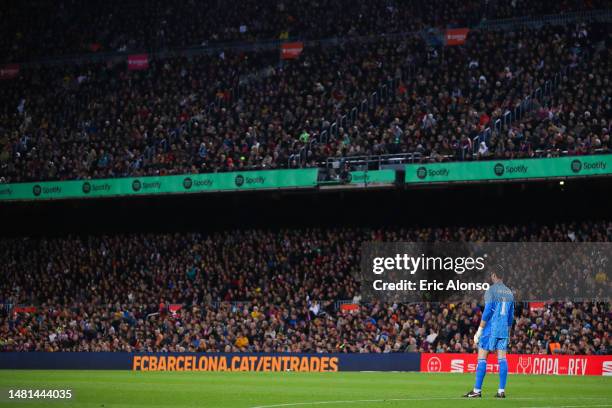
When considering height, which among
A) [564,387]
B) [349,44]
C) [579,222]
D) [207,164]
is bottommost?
[564,387]

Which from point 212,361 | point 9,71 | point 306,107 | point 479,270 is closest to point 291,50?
point 306,107

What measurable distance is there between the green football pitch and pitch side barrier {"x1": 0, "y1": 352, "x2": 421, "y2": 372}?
9.85 ft

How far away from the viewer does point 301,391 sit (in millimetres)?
24062

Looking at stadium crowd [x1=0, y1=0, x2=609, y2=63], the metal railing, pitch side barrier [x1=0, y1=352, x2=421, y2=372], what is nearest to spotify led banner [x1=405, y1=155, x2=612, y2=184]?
pitch side barrier [x1=0, y1=352, x2=421, y2=372]

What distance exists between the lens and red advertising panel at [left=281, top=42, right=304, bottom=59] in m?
56.8

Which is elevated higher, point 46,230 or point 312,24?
point 312,24

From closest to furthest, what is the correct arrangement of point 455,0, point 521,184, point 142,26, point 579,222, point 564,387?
point 564,387, point 579,222, point 521,184, point 455,0, point 142,26

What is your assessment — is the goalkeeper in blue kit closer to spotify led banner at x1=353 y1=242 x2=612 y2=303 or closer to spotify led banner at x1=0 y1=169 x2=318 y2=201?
spotify led banner at x1=353 y1=242 x2=612 y2=303

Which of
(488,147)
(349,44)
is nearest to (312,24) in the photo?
(349,44)

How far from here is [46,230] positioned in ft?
184

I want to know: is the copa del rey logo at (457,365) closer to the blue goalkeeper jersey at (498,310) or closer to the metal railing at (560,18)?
the blue goalkeeper jersey at (498,310)

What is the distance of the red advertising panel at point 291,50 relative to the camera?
186 ft

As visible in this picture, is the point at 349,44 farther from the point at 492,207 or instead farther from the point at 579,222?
the point at 579,222

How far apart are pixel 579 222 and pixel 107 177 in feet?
77.1
